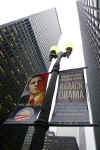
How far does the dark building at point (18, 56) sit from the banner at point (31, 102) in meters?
42.8

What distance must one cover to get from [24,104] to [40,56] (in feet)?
328

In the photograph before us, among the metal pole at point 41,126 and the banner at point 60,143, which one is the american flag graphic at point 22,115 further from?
the banner at point 60,143

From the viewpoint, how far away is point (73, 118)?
7.09 m

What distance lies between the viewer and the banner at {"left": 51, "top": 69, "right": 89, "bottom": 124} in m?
7.26

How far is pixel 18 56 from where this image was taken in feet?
249

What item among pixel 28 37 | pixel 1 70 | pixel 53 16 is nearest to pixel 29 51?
pixel 28 37

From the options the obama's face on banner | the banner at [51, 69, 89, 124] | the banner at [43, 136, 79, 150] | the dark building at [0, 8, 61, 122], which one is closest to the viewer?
the banner at [51, 69, 89, 124]

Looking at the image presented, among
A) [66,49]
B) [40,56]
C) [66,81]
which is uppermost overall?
[66,49]

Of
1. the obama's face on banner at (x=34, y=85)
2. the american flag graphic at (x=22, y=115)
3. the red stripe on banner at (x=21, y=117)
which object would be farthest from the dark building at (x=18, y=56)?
the red stripe on banner at (x=21, y=117)

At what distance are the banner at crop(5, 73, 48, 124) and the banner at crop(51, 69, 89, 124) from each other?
0.78 metres

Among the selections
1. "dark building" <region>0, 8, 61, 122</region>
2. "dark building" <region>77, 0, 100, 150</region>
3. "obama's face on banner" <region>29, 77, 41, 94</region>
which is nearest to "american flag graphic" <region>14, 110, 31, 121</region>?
"obama's face on banner" <region>29, 77, 41, 94</region>

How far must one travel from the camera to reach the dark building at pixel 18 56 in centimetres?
5888

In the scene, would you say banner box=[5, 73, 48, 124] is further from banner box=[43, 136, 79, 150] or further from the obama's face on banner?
banner box=[43, 136, 79, 150]

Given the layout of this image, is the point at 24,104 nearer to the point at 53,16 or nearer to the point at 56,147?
the point at 56,147
